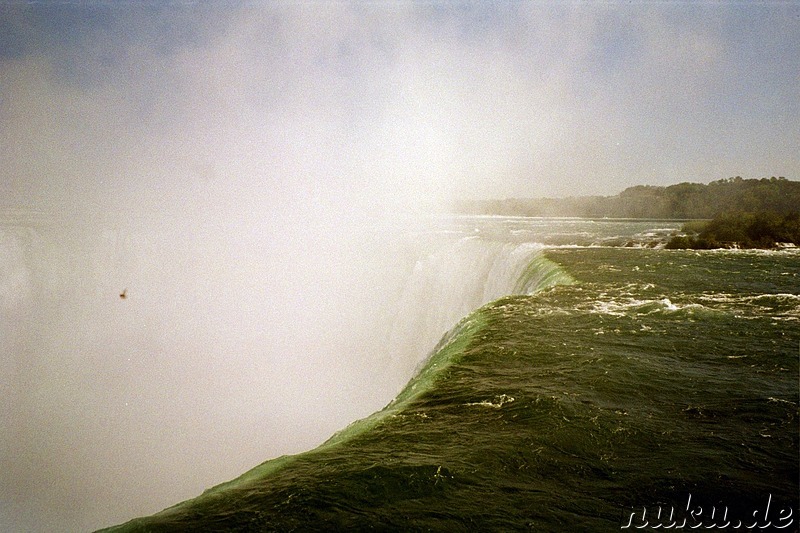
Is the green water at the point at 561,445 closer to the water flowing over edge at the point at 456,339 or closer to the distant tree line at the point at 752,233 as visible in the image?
the water flowing over edge at the point at 456,339

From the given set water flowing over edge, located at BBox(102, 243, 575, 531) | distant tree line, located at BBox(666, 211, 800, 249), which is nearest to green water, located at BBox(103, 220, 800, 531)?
water flowing over edge, located at BBox(102, 243, 575, 531)

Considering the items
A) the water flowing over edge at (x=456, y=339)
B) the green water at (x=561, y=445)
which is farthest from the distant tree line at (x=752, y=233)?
the green water at (x=561, y=445)

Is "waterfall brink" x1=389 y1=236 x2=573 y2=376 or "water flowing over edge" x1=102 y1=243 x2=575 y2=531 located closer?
"water flowing over edge" x1=102 y1=243 x2=575 y2=531

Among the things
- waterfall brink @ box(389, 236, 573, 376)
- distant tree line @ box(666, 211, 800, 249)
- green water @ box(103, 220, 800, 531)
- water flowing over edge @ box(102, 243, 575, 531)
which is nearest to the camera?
green water @ box(103, 220, 800, 531)

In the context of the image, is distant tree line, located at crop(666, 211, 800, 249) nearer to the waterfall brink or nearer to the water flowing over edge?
the waterfall brink

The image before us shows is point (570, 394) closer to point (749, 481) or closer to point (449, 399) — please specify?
point (449, 399)

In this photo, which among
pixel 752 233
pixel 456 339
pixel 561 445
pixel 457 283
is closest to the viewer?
pixel 561 445

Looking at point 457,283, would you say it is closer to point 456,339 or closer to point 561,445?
point 456,339

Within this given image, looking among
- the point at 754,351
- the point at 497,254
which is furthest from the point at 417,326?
the point at 754,351

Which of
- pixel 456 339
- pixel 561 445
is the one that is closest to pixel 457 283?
pixel 456 339
